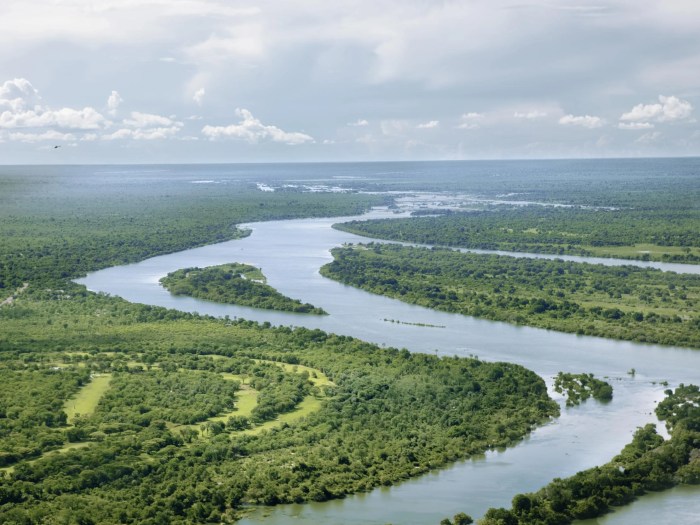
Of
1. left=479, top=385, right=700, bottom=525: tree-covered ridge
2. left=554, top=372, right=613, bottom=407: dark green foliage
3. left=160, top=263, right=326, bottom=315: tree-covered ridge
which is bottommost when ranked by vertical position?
left=479, top=385, right=700, bottom=525: tree-covered ridge

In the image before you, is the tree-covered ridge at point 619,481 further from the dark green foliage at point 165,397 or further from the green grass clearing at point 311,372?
the green grass clearing at point 311,372

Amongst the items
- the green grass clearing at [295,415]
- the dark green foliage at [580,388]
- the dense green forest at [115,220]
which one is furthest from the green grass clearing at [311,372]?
the dense green forest at [115,220]

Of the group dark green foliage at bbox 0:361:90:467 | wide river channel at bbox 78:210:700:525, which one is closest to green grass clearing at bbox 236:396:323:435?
wide river channel at bbox 78:210:700:525

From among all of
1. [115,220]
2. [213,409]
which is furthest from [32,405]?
[115,220]

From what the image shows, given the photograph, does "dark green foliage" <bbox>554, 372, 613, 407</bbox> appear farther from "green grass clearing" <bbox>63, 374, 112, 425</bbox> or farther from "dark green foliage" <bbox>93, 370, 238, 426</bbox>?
"green grass clearing" <bbox>63, 374, 112, 425</bbox>

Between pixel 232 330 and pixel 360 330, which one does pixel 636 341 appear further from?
pixel 232 330

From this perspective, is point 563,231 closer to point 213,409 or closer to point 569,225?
point 569,225

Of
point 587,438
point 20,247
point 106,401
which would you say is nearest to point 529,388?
point 587,438
